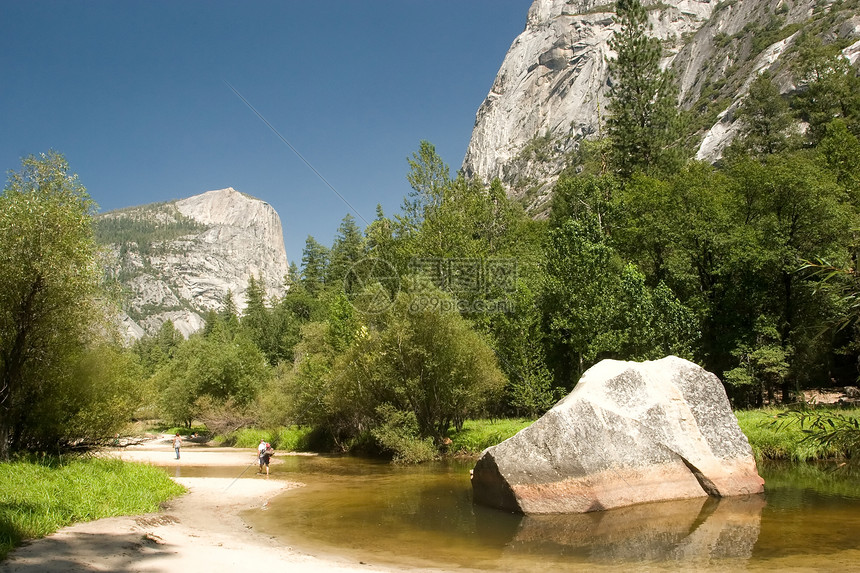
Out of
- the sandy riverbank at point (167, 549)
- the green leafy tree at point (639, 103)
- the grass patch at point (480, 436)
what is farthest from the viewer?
the green leafy tree at point (639, 103)

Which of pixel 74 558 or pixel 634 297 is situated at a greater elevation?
pixel 634 297

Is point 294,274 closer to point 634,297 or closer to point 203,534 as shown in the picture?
point 634,297

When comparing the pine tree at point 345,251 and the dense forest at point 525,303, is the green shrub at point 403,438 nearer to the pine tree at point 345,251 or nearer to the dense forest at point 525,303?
the dense forest at point 525,303

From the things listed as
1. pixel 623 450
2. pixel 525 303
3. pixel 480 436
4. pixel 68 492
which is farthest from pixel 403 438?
pixel 68 492

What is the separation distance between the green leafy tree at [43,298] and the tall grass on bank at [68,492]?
6.56ft

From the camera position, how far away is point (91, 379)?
20719 mm

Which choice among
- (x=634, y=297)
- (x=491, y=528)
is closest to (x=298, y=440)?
(x=634, y=297)

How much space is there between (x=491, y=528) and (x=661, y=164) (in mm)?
45381

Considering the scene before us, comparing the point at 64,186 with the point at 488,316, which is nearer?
the point at 64,186

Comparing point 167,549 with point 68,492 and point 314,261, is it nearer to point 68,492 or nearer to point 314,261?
point 68,492

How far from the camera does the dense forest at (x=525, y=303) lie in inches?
786

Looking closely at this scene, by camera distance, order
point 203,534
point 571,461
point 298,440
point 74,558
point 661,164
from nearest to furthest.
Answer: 1. point 74,558
2. point 203,534
3. point 571,461
4. point 298,440
5. point 661,164

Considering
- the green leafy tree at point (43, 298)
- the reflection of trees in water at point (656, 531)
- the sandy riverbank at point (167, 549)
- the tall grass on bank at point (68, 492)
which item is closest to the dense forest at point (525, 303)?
the green leafy tree at point (43, 298)

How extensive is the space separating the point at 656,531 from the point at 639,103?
47.6 metres
